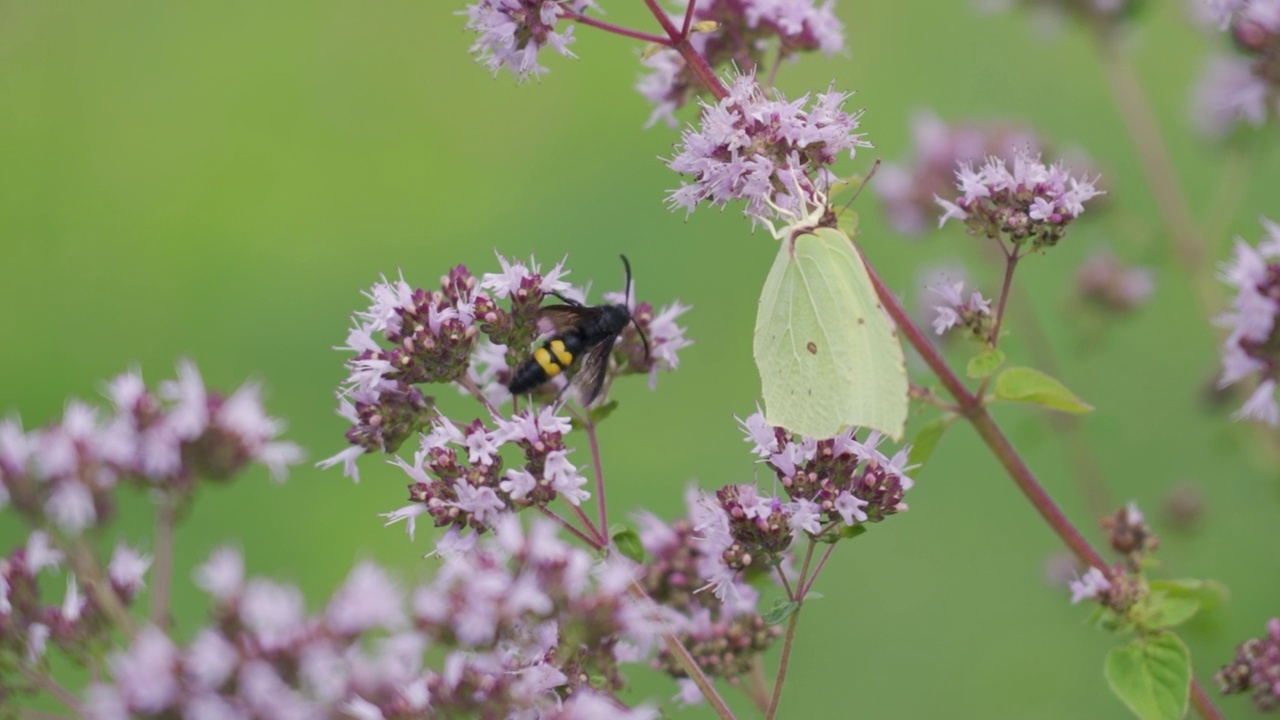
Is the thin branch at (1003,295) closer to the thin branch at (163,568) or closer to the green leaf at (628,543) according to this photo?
→ the green leaf at (628,543)

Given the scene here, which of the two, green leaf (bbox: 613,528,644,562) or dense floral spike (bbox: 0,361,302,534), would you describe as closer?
dense floral spike (bbox: 0,361,302,534)

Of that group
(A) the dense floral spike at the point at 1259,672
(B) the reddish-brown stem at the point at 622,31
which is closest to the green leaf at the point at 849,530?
(A) the dense floral spike at the point at 1259,672

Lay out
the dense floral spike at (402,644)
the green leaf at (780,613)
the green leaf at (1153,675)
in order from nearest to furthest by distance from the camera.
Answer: the dense floral spike at (402,644)
the green leaf at (780,613)
the green leaf at (1153,675)

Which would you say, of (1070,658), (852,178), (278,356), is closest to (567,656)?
(852,178)

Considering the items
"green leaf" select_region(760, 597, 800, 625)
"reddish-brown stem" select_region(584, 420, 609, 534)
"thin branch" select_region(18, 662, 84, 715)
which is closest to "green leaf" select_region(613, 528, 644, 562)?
"reddish-brown stem" select_region(584, 420, 609, 534)

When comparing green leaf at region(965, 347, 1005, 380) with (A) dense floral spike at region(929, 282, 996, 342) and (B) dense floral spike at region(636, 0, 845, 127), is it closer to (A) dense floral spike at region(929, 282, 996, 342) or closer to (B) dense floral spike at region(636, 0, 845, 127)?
→ (A) dense floral spike at region(929, 282, 996, 342)

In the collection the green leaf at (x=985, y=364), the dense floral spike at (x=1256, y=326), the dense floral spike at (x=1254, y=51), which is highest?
the dense floral spike at (x=1254, y=51)

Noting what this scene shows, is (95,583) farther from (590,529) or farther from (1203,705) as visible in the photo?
(1203,705)
